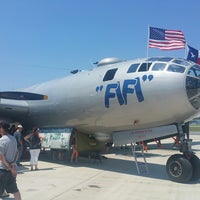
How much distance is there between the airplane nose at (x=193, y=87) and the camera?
9015 millimetres

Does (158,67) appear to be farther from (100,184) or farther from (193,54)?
(193,54)

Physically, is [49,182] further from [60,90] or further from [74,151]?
[60,90]

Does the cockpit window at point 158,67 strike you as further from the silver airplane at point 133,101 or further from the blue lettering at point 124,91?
the blue lettering at point 124,91

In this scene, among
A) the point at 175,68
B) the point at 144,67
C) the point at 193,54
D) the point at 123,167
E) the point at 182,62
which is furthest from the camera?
the point at 193,54

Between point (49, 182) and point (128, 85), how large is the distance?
4.23 metres

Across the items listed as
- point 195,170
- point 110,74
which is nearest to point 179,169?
point 195,170

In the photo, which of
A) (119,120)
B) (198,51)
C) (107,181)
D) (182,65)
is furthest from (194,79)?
(198,51)

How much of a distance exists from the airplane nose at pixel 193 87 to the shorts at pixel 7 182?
5719 mm

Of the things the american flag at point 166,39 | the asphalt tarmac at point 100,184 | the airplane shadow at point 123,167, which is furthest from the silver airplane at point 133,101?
the american flag at point 166,39

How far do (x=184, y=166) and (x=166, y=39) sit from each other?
5.51 metres

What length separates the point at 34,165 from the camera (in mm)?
12336

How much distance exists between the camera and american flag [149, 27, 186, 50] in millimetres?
11789

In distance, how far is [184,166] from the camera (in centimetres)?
912

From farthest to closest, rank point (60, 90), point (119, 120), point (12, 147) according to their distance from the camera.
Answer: point (60, 90)
point (119, 120)
point (12, 147)
